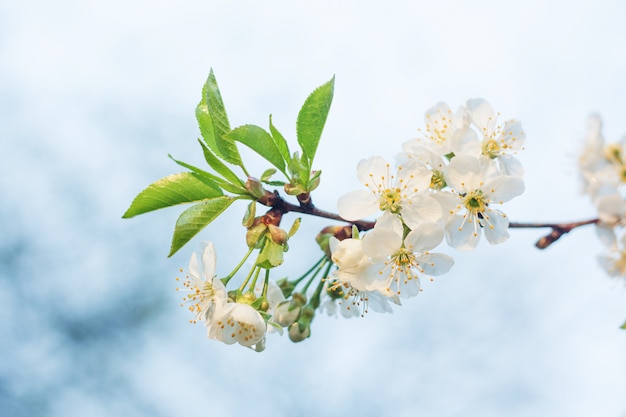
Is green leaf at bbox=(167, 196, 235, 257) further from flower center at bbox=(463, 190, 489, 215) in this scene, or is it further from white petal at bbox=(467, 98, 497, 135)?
white petal at bbox=(467, 98, 497, 135)

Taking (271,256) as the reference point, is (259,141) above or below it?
above

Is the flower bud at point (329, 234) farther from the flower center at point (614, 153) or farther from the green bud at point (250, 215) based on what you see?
the flower center at point (614, 153)

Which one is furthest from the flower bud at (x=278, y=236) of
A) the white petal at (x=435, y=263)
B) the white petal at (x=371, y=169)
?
the white petal at (x=435, y=263)

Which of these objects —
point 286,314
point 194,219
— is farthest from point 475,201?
point 194,219

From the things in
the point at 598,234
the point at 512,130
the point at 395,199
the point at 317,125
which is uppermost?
the point at 512,130

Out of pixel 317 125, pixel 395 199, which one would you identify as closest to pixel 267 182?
pixel 317 125

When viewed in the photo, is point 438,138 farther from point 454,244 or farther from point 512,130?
point 454,244

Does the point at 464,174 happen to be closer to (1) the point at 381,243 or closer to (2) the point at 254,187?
(1) the point at 381,243
